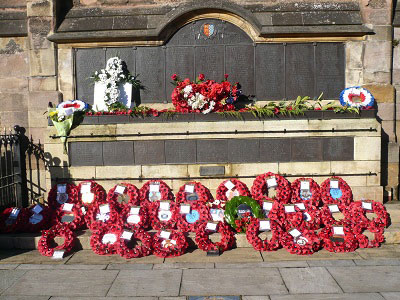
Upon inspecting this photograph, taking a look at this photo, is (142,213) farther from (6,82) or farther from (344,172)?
(6,82)

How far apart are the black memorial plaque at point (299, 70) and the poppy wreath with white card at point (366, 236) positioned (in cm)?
404

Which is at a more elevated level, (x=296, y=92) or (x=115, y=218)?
(x=296, y=92)

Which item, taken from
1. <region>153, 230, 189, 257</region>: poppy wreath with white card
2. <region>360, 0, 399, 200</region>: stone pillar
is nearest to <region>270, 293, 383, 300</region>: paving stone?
<region>153, 230, 189, 257</region>: poppy wreath with white card

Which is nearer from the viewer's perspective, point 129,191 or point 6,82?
point 129,191

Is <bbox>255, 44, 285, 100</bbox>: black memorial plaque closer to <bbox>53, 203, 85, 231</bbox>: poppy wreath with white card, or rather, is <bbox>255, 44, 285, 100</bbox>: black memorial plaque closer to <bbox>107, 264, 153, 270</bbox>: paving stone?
<bbox>53, 203, 85, 231</bbox>: poppy wreath with white card

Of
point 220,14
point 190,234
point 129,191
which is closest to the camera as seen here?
point 190,234

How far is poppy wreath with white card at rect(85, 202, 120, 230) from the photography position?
8664 millimetres

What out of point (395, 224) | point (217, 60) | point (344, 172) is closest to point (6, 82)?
point (217, 60)

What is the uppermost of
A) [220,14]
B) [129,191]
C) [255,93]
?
[220,14]

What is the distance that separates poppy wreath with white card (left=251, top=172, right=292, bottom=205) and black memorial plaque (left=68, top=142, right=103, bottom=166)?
3.51m

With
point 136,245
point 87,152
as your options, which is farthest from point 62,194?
point 136,245

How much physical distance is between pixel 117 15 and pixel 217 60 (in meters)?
2.84

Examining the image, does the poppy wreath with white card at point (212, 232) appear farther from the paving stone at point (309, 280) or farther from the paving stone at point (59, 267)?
the paving stone at point (59, 267)

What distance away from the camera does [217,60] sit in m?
11.0
